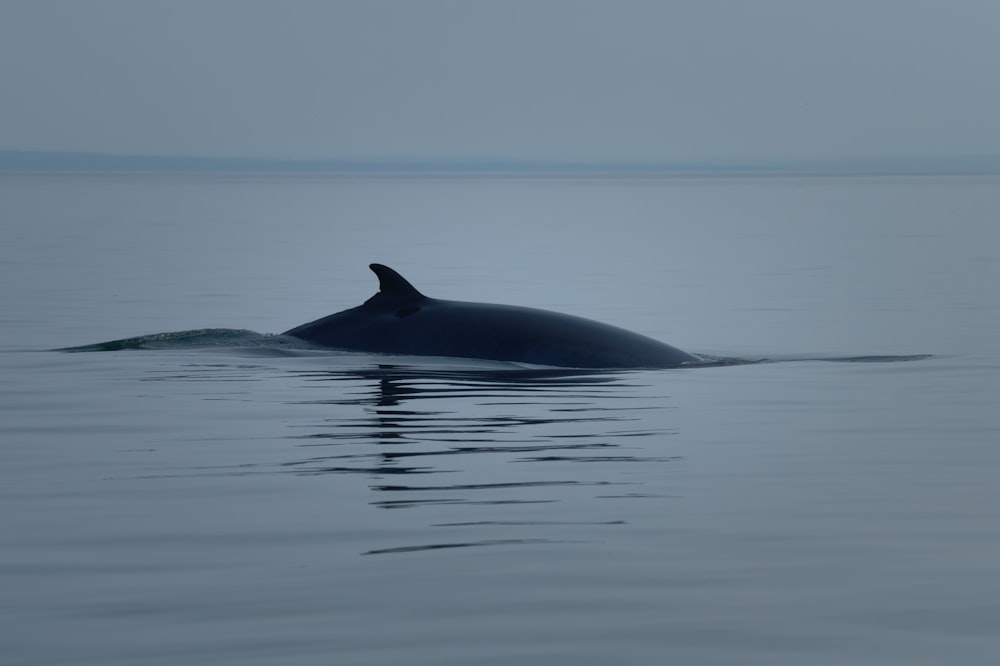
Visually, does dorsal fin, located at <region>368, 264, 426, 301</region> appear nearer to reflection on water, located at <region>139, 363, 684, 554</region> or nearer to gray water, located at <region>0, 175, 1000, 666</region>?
gray water, located at <region>0, 175, 1000, 666</region>

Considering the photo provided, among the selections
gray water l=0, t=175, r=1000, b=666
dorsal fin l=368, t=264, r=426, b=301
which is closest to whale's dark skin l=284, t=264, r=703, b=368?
dorsal fin l=368, t=264, r=426, b=301

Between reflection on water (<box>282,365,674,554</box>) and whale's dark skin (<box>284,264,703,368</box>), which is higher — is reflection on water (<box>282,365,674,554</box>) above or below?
below

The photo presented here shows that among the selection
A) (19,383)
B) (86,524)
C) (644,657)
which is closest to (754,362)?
(19,383)

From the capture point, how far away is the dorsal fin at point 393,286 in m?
18.0

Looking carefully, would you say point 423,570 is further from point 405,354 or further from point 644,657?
point 405,354

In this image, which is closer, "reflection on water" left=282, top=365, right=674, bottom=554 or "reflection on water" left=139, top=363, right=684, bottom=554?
"reflection on water" left=139, top=363, right=684, bottom=554

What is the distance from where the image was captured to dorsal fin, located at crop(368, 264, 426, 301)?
18.0m

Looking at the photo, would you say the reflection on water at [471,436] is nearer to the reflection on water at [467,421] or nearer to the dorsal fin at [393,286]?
the reflection on water at [467,421]

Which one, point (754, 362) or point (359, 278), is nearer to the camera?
point (754, 362)

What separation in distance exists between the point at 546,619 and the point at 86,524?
3207 millimetres

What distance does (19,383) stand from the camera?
16.8 m

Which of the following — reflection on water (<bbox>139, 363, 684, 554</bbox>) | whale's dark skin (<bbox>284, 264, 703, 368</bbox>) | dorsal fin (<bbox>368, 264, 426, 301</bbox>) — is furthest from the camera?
dorsal fin (<bbox>368, 264, 426, 301</bbox>)

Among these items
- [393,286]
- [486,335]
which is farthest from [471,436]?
[393,286]

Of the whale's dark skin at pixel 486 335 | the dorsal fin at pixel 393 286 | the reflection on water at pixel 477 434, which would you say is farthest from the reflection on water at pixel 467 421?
the dorsal fin at pixel 393 286
